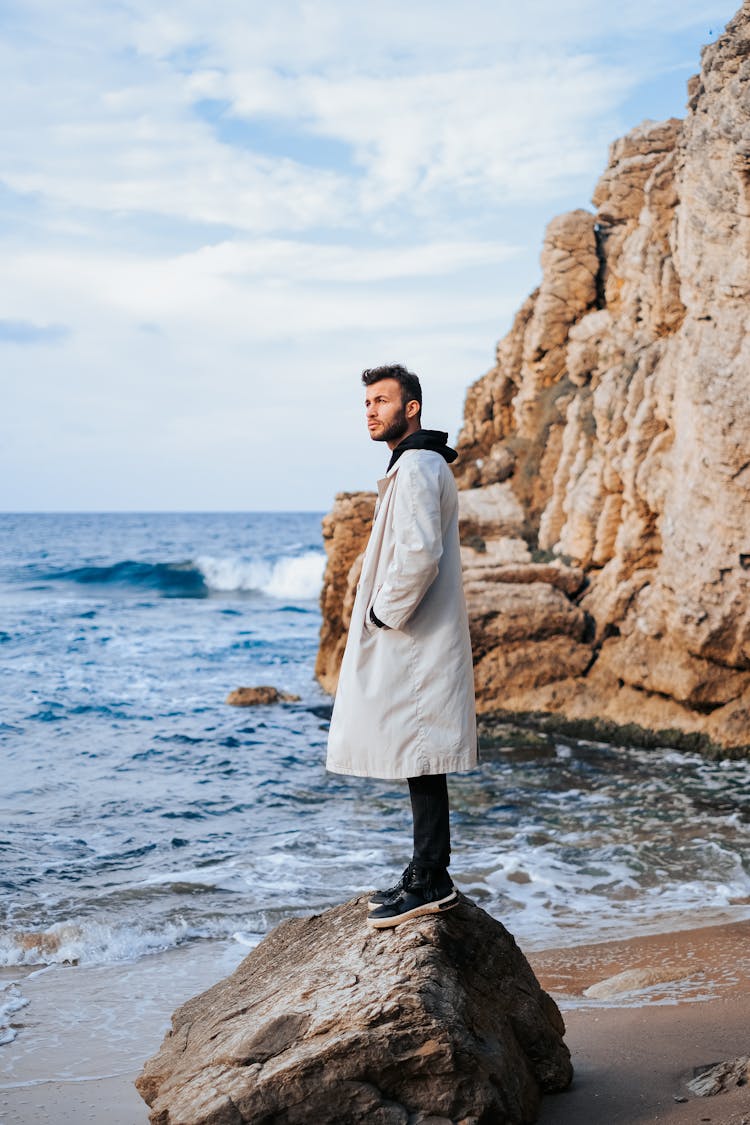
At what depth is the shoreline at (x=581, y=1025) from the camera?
13.1 ft

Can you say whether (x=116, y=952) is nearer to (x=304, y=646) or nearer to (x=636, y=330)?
(x=636, y=330)

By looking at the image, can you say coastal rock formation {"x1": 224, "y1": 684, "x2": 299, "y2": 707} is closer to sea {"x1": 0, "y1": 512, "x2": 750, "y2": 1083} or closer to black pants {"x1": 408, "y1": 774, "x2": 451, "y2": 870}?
sea {"x1": 0, "y1": 512, "x2": 750, "y2": 1083}

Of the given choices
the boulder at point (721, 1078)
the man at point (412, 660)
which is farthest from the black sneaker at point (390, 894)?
the boulder at point (721, 1078)

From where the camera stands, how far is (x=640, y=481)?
44.8ft

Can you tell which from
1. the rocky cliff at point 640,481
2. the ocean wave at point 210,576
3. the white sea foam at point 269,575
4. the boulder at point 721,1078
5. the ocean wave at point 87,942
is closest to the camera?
the boulder at point 721,1078

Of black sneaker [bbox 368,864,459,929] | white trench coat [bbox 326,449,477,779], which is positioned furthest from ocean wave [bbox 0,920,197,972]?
white trench coat [bbox 326,449,477,779]

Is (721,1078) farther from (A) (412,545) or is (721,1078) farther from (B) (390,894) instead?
(A) (412,545)

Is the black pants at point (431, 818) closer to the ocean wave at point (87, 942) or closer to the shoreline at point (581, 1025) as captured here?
the shoreline at point (581, 1025)

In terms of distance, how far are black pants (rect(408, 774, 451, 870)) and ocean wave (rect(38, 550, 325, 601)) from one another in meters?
34.1

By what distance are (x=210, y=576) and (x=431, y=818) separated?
128ft

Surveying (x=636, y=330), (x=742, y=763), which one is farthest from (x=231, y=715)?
(x=636, y=330)

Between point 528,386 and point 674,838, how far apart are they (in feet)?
37.7

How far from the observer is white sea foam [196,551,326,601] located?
133 ft

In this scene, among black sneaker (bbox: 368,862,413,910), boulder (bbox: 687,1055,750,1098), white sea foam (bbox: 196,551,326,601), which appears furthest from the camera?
white sea foam (bbox: 196,551,326,601)
